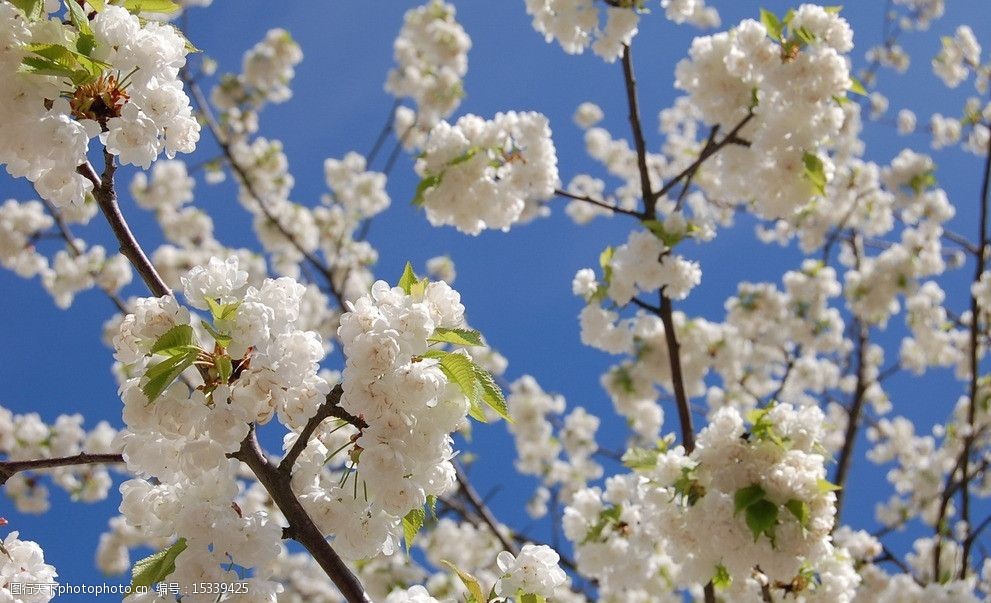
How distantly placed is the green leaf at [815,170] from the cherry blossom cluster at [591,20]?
981 millimetres

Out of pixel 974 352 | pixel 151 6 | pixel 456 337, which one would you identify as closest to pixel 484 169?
pixel 151 6

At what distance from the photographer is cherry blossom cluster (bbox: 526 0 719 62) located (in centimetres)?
371

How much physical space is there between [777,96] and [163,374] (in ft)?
10.2

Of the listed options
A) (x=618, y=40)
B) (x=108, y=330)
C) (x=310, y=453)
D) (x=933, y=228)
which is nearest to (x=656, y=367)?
A: (x=618, y=40)

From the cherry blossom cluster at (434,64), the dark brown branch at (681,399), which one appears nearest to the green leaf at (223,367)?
the dark brown branch at (681,399)

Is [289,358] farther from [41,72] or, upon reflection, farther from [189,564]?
[41,72]

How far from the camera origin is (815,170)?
3.54m

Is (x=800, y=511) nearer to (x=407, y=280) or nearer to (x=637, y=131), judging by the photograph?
(x=407, y=280)

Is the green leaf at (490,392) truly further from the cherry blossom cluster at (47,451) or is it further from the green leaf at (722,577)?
the cherry blossom cluster at (47,451)

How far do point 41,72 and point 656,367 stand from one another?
4.48m

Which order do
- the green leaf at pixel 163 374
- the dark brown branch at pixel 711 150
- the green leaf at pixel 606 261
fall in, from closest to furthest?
the green leaf at pixel 163 374 < the dark brown branch at pixel 711 150 < the green leaf at pixel 606 261

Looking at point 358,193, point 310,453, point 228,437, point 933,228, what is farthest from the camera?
point 358,193

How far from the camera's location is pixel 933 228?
261 inches

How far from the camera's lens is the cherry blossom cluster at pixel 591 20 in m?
3.71
